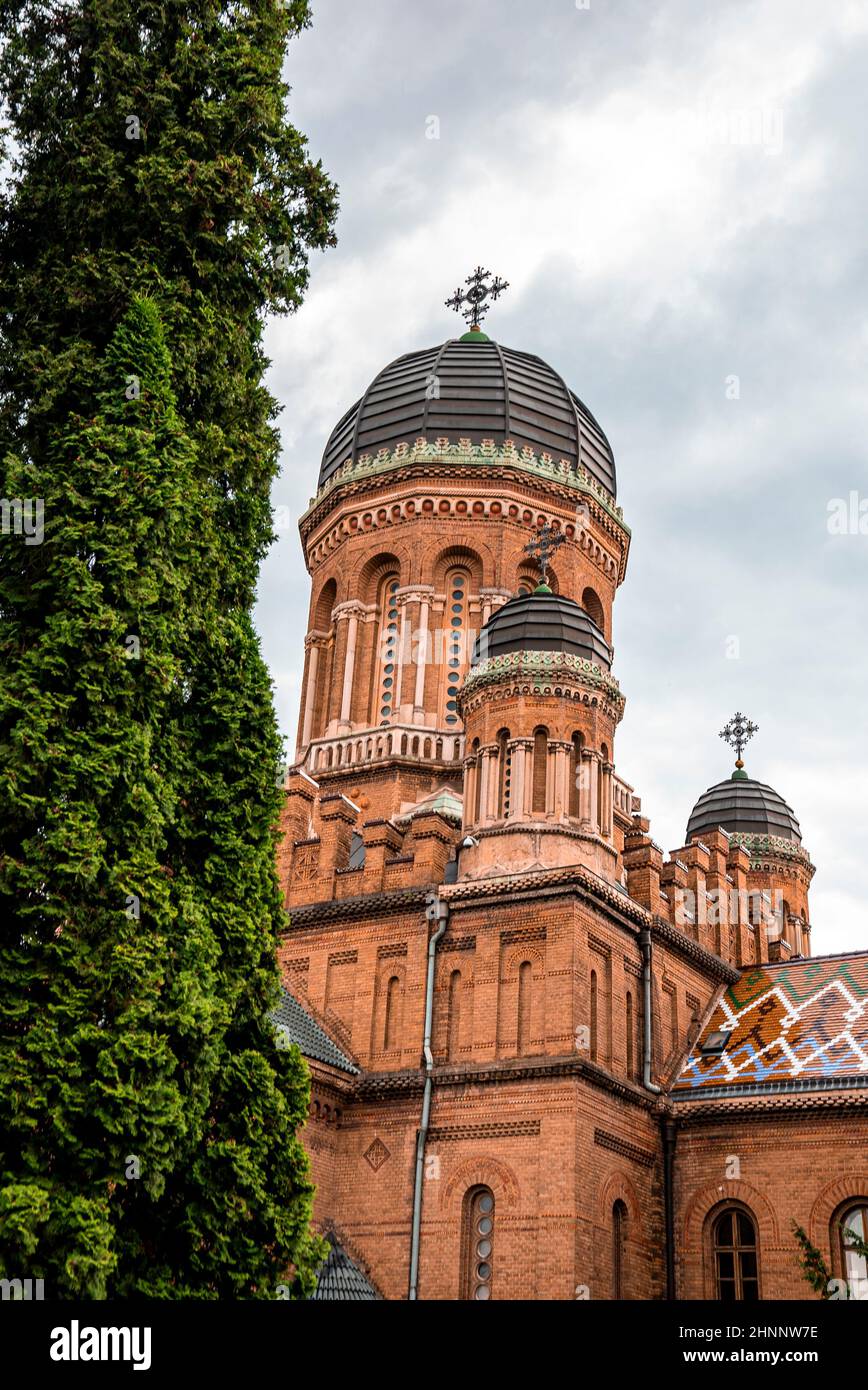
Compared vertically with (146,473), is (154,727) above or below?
below

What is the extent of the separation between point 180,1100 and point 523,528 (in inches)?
874

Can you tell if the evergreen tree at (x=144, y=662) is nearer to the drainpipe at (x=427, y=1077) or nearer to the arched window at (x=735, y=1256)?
the drainpipe at (x=427, y=1077)

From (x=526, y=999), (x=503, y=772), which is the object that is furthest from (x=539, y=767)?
(x=526, y=999)

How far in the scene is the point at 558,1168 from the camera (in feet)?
73.4

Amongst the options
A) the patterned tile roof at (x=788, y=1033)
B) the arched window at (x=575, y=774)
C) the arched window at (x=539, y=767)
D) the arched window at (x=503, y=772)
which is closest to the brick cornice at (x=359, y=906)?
the arched window at (x=503, y=772)

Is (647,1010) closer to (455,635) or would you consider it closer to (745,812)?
(455,635)

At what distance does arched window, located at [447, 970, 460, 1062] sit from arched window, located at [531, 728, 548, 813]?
3376 millimetres

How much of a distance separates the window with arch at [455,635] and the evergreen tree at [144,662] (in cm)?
1402

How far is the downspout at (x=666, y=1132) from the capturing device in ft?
79.3

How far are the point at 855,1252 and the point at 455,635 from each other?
601 inches

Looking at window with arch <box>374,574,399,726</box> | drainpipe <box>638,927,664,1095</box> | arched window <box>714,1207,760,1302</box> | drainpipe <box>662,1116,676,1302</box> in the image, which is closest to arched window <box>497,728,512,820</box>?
drainpipe <box>638,927,664,1095</box>
